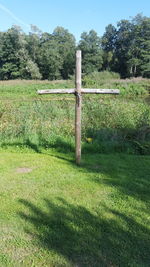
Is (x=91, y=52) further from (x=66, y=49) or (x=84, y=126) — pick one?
(x=84, y=126)

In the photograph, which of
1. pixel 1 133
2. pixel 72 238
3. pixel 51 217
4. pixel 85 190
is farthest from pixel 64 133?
pixel 72 238

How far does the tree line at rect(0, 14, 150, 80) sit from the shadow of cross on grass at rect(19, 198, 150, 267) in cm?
4636

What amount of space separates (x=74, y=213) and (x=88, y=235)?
48 centimetres

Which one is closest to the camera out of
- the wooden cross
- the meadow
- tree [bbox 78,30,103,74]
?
the meadow

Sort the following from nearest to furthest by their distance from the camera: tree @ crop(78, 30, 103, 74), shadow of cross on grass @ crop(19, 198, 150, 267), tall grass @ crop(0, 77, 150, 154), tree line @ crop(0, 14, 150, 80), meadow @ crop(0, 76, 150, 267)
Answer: shadow of cross on grass @ crop(19, 198, 150, 267) < meadow @ crop(0, 76, 150, 267) < tall grass @ crop(0, 77, 150, 154) < tree line @ crop(0, 14, 150, 80) < tree @ crop(78, 30, 103, 74)

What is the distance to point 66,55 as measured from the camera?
2128 inches

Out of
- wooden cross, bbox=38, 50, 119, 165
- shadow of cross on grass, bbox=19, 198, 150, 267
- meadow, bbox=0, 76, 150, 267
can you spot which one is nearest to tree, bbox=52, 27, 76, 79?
meadow, bbox=0, 76, 150, 267

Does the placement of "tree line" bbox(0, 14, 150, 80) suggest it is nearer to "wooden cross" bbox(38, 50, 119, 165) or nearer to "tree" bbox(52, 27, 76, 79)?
"tree" bbox(52, 27, 76, 79)

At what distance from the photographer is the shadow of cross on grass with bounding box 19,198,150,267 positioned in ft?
7.52

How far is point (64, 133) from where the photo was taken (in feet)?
22.1

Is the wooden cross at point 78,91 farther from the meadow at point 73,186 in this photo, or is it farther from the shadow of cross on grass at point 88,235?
the shadow of cross on grass at point 88,235

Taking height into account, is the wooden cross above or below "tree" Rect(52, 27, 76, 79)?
below

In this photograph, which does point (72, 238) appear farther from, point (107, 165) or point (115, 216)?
point (107, 165)

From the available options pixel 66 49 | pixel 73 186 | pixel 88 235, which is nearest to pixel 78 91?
pixel 73 186
